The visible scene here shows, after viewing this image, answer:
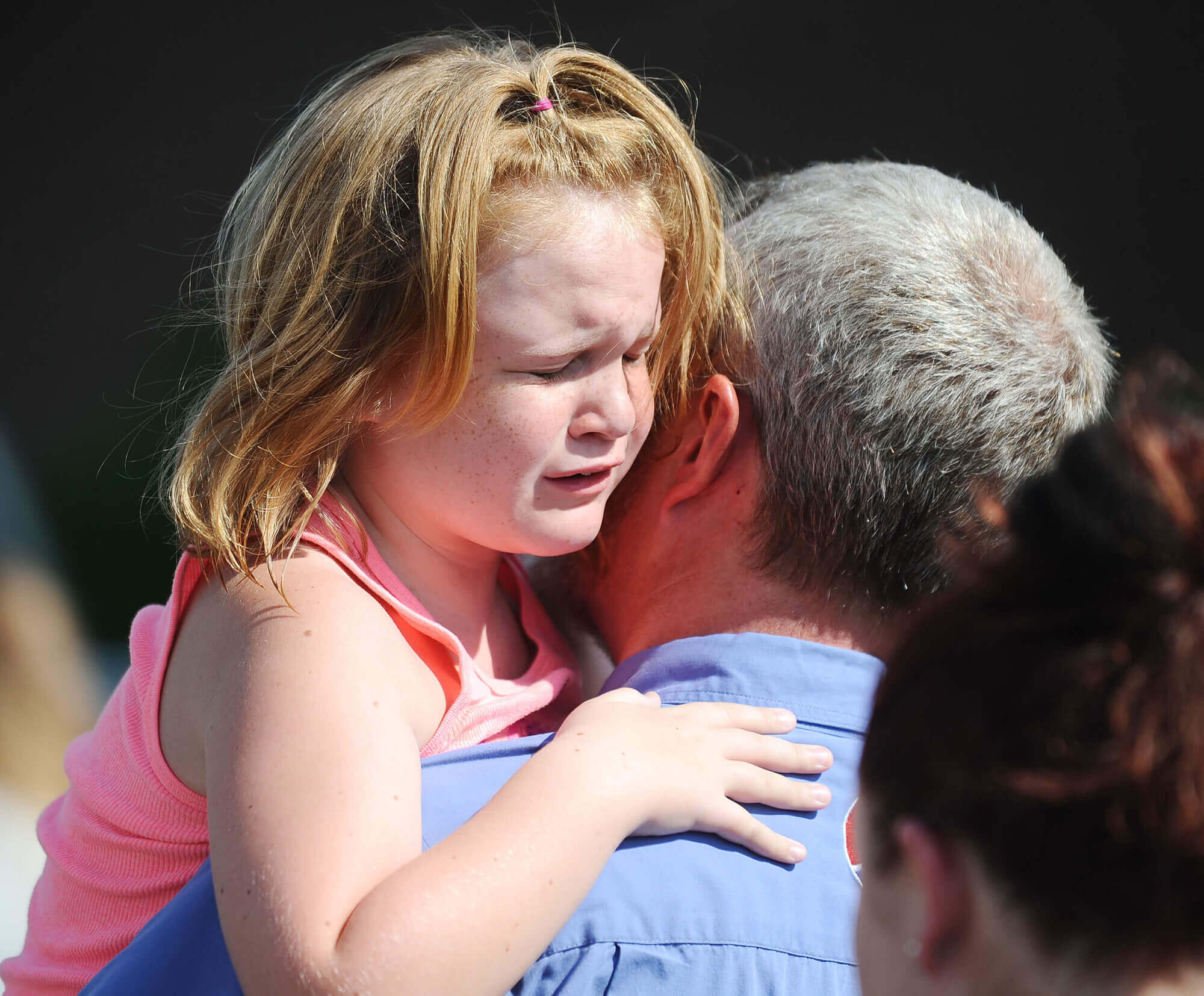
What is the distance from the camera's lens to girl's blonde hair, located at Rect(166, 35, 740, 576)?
1353 millimetres

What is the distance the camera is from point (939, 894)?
2.33 feet

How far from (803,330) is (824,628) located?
1.34 feet

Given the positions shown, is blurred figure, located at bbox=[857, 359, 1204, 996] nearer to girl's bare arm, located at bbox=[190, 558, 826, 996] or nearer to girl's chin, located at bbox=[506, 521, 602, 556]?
girl's bare arm, located at bbox=[190, 558, 826, 996]

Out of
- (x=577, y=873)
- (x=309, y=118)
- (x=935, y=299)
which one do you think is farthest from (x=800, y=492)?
(x=309, y=118)

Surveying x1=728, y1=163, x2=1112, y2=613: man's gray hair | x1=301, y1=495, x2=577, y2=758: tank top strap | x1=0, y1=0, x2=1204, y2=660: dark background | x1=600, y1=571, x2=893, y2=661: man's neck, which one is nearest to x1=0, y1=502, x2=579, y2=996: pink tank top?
x1=301, y1=495, x2=577, y2=758: tank top strap

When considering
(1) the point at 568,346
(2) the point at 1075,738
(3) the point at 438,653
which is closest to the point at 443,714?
(3) the point at 438,653

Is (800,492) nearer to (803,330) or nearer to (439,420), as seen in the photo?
(803,330)

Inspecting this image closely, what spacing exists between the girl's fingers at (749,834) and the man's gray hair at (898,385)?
413 mm

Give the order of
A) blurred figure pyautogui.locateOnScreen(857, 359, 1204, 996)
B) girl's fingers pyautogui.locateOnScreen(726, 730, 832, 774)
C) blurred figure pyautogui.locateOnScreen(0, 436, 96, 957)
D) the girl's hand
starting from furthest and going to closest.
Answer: blurred figure pyautogui.locateOnScreen(0, 436, 96, 957) < girl's fingers pyautogui.locateOnScreen(726, 730, 832, 774) < the girl's hand < blurred figure pyautogui.locateOnScreen(857, 359, 1204, 996)

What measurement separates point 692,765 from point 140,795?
71 centimetres

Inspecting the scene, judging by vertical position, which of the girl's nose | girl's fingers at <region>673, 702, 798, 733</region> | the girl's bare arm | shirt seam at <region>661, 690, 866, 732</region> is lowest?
shirt seam at <region>661, 690, 866, 732</region>

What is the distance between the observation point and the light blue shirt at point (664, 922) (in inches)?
43.4

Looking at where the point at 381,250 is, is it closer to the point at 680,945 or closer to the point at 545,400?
the point at 545,400

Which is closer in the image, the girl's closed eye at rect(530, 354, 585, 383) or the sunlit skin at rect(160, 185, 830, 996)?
the sunlit skin at rect(160, 185, 830, 996)
